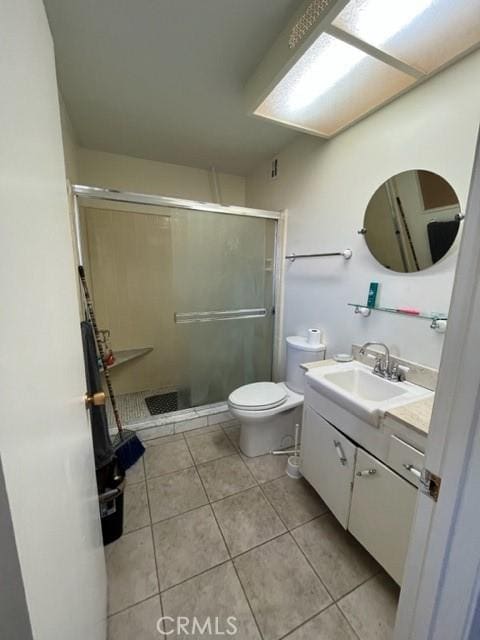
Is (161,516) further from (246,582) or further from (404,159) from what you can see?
(404,159)

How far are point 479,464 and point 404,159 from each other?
4.94 feet

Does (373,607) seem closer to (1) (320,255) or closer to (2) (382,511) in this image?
(2) (382,511)

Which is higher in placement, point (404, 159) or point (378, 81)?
point (378, 81)

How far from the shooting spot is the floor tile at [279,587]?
1.06 m

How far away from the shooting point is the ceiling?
114cm

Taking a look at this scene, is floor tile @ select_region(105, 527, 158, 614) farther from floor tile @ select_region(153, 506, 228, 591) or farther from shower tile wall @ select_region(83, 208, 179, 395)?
shower tile wall @ select_region(83, 208, 179, 395)

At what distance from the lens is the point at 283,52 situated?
1.23m

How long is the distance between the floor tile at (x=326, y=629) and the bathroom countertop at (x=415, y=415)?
86cm

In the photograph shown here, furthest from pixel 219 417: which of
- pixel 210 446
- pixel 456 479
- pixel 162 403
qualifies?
pixel 456 479

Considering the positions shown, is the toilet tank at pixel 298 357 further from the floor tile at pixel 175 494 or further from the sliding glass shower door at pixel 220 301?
the floor tile at pixel 175 494

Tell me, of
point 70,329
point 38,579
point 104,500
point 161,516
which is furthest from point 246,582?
point 70,329

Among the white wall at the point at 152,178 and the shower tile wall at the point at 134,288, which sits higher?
the white wall at the point at 152,178

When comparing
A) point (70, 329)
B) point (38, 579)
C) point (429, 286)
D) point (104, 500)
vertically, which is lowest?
point (104, 500)

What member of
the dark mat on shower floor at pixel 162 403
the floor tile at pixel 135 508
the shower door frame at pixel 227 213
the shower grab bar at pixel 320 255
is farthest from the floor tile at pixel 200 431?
the shower grab bar at pixel 320 255
